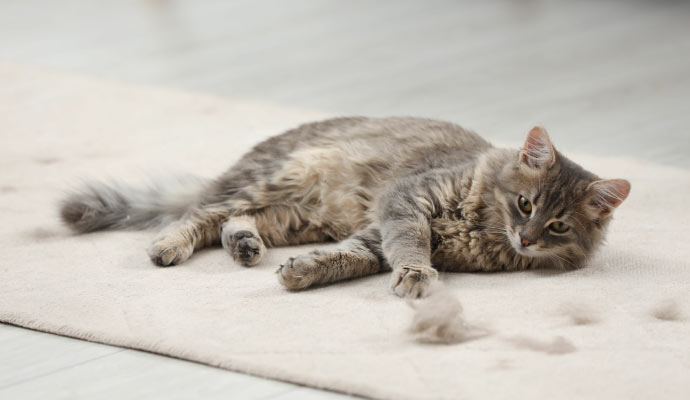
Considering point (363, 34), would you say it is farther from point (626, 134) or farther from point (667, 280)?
point (667, 280)

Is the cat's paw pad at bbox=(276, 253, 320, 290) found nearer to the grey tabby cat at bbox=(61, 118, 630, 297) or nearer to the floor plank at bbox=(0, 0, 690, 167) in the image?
the grey tabby cat at bbox=(61, 118, 630, 297)

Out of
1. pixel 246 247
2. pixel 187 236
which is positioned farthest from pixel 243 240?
pixel 187 236

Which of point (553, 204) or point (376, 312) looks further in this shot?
point (553, 204)

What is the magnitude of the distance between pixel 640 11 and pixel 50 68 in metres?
4.33

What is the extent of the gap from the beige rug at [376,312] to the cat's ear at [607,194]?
8.8 inches

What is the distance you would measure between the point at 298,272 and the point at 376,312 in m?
0.29

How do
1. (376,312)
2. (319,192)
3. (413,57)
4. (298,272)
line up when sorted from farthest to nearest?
1. (413,57)
2. (319,192)
3. (298,272)
4. (376,312)

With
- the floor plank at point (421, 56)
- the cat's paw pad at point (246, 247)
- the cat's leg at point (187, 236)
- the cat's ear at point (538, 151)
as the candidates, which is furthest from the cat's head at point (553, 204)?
the floor plank at point (421, 56)

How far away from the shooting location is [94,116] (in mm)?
4789

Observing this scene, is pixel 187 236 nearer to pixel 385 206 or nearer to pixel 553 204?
pixel 385 206

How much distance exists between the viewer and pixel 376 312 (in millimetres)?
2494

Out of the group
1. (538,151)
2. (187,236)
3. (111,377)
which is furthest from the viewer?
(187,236)

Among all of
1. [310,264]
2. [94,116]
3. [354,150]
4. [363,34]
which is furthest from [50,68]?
[310,264]

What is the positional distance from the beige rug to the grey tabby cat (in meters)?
0.07
